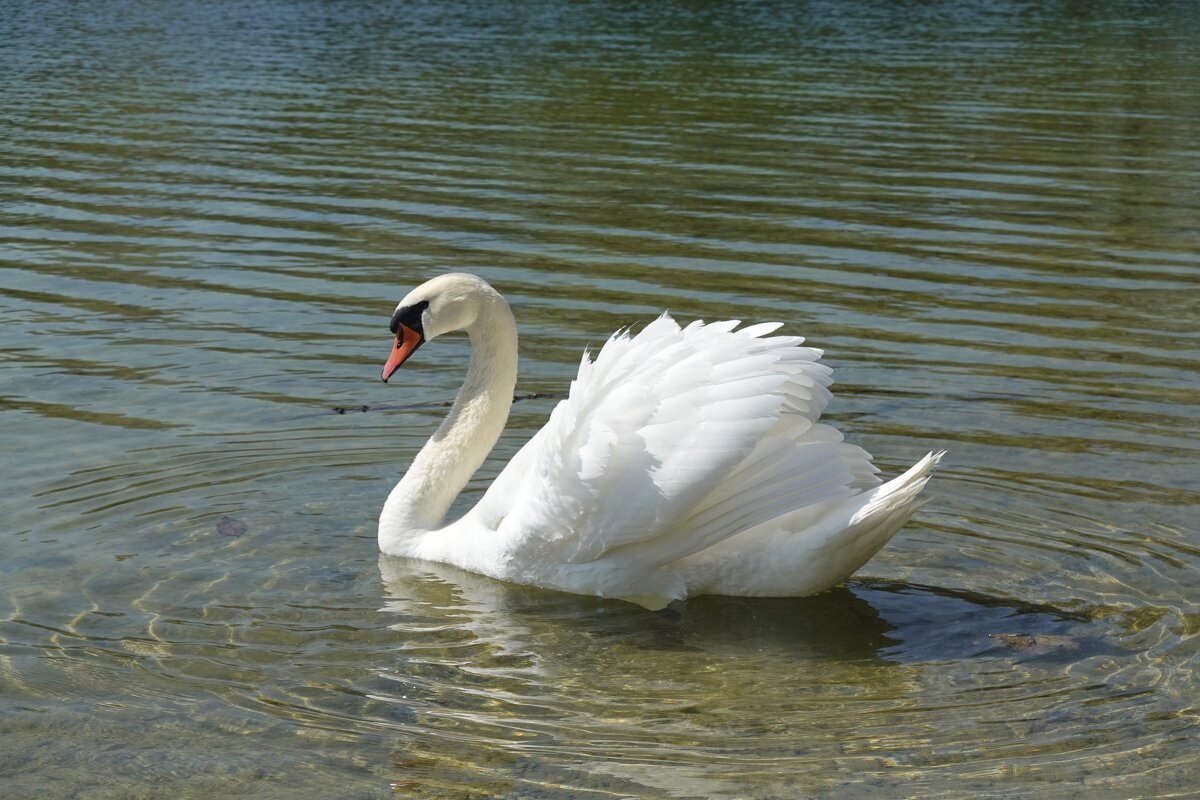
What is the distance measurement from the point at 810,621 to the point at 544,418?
8.91 ft

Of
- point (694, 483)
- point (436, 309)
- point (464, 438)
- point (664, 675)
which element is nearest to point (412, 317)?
point (436, 309)

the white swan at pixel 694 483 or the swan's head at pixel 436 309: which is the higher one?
the swan's head at pixel 436 309

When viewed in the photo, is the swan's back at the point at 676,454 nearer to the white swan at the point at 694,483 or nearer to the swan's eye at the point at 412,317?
the white swan at the point at 694,483

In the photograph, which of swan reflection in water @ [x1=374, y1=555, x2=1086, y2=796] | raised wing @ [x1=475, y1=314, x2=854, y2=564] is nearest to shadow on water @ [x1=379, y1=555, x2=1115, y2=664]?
swan reflection in water @ [x1=374, y1=555, x2=1086, y2=796]

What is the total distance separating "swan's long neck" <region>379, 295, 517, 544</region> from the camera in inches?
282

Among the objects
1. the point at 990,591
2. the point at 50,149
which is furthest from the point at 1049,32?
the point at 990,591

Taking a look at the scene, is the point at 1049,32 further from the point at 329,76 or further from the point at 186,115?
the point at 186,115

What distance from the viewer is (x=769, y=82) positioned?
78.2ft

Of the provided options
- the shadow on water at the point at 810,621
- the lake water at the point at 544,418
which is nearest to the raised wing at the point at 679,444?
the shadow on water at the point at 810,621

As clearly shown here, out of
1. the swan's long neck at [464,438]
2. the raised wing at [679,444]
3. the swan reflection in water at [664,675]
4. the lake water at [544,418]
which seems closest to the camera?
the swan reflection in water at [664,675]

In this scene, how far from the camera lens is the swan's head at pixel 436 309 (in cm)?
719

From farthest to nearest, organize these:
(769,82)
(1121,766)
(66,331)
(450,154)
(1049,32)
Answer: (1049,32) < (769,82) < (450,154) < (66,331) < (1121,766)

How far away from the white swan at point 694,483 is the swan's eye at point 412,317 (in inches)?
35.3

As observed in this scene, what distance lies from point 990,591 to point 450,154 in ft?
38.9
